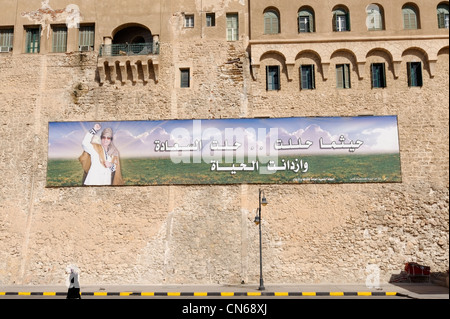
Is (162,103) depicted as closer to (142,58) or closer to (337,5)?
(142,58)

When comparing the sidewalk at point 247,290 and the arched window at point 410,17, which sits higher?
the arched window at point 410,17

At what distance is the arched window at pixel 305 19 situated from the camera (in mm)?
17016

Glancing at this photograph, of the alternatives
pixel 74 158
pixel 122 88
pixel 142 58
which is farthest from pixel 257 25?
pixel 74 158

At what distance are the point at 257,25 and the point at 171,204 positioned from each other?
25.8 feet

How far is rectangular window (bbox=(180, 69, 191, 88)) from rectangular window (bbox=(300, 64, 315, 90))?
14.7 ft

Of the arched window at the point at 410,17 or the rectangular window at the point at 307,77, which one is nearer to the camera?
the rectangular window at the point at 307,77

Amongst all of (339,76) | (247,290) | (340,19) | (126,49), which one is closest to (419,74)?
(339,76)

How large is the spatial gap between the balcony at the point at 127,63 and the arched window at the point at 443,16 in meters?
11.3

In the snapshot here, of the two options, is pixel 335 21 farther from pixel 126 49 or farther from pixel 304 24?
pixel 126 49

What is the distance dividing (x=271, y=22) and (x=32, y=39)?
10.0 metres

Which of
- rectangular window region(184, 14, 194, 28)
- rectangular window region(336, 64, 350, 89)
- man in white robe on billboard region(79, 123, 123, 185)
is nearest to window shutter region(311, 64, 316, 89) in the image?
rectangular window region(336, 64, 350, 89)

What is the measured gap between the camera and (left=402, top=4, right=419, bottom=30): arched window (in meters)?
16.8

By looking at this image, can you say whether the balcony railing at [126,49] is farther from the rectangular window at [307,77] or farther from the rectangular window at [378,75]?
the rectangular window at [378,75]

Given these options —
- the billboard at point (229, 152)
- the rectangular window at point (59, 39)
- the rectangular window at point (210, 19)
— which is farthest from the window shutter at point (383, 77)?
the rectangular window at point (59, 39)
